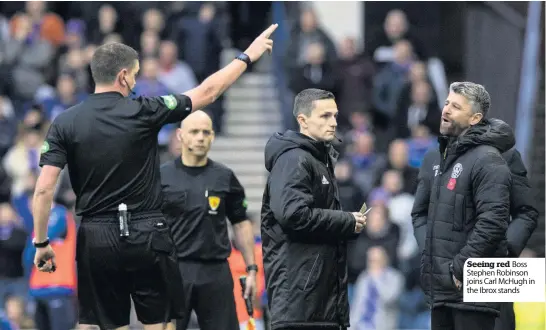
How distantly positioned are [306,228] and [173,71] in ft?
30.9

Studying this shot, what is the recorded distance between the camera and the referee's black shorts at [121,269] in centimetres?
854

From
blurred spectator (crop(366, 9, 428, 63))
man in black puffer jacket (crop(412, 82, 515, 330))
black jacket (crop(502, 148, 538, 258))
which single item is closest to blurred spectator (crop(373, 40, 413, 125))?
blurred spectator (crop(366, 9, 428, 63))

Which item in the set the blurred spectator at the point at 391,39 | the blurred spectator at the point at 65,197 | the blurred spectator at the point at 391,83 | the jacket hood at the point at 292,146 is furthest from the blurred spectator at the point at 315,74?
the jacket hood at the point at 292,146

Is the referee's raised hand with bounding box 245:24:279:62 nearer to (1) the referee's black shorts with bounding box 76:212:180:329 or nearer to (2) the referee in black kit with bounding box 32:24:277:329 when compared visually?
(2) the referee in black kit with bounding box 32:24:277:329

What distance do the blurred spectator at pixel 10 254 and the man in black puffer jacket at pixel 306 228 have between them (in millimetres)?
7393

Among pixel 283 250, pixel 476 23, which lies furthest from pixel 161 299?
pixel 476 23

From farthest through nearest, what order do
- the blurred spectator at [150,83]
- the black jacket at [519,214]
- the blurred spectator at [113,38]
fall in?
1. the blurred spectator at [113,38]
2. the blurred spectator at [150,83]
3. the black jacket at [519,214]

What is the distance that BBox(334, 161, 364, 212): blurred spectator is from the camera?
1580 centimetres

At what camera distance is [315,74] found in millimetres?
17297

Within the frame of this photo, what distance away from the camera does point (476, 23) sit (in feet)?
57.6

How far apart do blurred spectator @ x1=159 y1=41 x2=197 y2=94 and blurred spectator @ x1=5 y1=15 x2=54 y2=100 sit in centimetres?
164

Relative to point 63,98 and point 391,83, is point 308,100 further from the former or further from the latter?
point 63,98

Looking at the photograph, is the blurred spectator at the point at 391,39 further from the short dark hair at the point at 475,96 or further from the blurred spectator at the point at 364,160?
the short dark hair at the point at 475,96

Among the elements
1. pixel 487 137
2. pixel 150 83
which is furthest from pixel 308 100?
pixel 150 83
